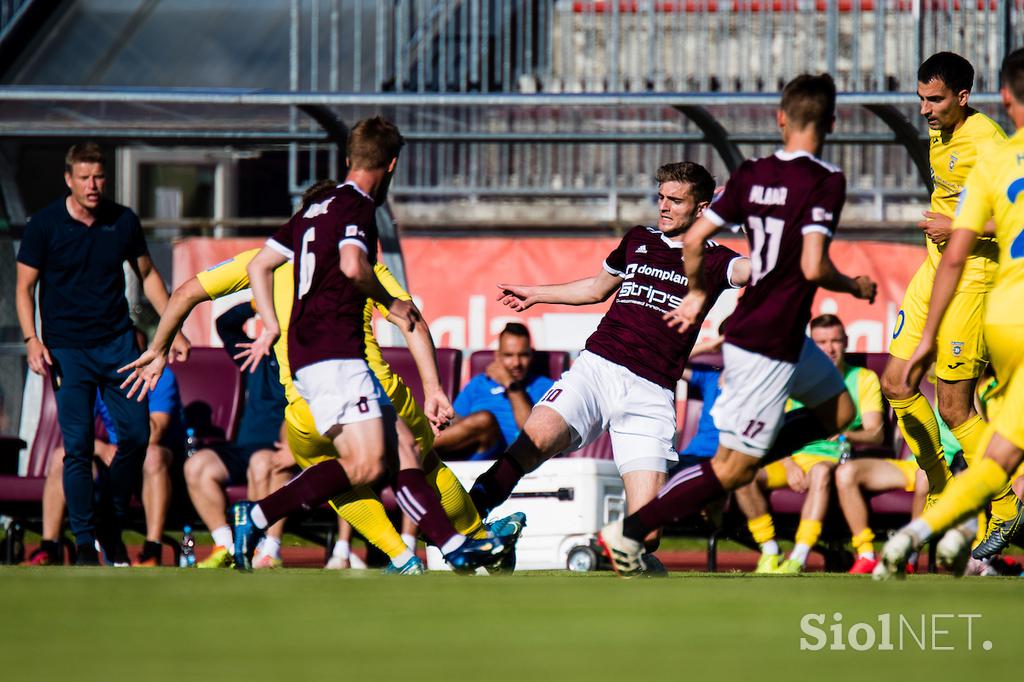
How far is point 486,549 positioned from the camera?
22.9 ft

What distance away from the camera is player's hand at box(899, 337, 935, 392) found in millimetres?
5887

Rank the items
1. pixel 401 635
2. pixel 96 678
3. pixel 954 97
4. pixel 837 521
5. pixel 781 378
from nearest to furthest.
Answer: pixel 96 678 → pixel 401 635 → pixel 781 378 → pixel 954 97 → pixel 837 521

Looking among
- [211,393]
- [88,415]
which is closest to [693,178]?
[88,415]

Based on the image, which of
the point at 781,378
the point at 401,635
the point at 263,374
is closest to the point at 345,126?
the point at 263,374

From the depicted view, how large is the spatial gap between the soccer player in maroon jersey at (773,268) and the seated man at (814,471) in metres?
3.86

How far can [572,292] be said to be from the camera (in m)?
7.99

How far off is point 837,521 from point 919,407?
305 centimetres

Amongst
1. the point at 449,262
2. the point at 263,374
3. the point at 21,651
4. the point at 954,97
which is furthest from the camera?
the point at 449,262

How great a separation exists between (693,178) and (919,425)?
1.73 meters

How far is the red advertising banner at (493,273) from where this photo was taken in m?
13.0

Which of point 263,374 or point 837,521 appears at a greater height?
point 263,374

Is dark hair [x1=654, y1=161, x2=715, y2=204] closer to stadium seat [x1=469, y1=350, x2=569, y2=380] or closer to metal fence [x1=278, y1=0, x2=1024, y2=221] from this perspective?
stadium seat [x1=469, y1=350, x2=569, y2=380]

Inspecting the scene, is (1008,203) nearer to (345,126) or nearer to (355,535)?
Answer: (345,126)

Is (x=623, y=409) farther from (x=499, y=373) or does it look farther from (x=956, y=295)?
(x=499, y=373)
